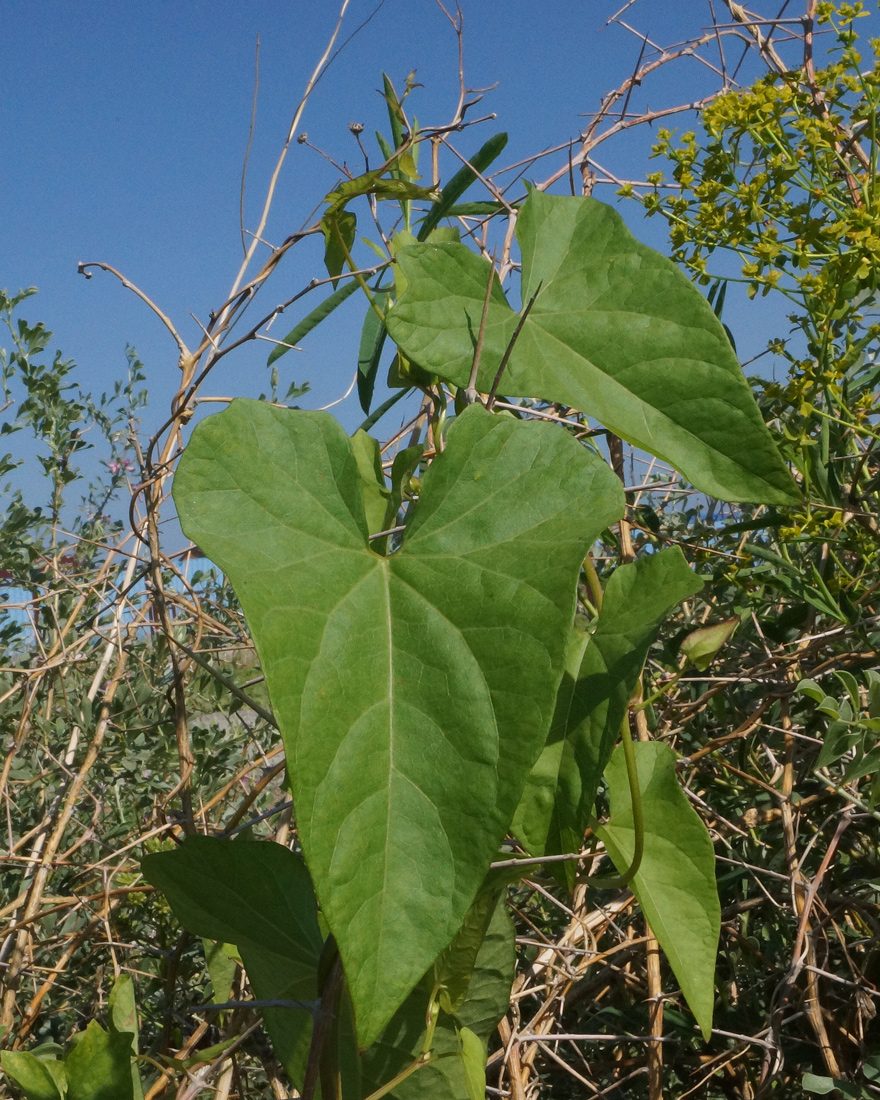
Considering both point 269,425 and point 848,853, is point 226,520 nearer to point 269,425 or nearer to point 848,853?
point 269,425

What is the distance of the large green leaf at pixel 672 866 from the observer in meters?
0.56

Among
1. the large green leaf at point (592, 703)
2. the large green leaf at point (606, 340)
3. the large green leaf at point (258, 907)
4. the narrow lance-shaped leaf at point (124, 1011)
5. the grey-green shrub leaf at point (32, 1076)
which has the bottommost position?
the grey-green shrub leaf at point (32, 1076)

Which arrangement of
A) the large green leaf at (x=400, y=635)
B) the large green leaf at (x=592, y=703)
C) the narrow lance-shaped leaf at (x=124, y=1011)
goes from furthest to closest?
the narrow lance-shaped leaf at (x=124, y=1011) → the large green leaf at (x=592, y=703) → the large green leaf at (x=400, y=635)

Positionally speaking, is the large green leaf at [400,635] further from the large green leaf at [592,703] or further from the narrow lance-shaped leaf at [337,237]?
the narrow lance-shaped leaf at [337,237]

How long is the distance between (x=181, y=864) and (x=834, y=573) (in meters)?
0.73

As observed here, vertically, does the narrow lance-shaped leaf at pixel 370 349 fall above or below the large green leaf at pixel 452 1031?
above

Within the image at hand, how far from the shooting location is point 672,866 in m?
0.59

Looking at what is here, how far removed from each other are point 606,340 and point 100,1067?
57 centimetres

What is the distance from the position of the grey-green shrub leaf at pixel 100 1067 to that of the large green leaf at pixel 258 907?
0.30ft

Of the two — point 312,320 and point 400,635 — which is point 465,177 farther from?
point 400,635

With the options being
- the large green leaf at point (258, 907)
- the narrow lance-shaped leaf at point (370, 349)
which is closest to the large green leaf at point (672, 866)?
the large green leaf at point (258, 907)

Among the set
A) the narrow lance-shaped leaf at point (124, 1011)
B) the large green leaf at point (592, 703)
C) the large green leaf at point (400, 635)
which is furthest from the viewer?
the narrow lance-shaped leaf at point (124, 1011)

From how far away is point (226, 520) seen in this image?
44 centimetres

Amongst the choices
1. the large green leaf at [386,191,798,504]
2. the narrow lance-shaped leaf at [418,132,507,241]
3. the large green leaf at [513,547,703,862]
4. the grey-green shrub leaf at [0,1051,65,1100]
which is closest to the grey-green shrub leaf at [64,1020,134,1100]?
the grey-green shrub leaf at [0,1051,65,1100]
